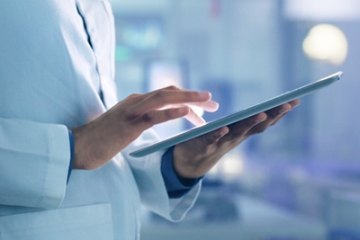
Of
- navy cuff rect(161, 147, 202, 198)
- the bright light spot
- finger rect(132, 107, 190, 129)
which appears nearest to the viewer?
finger rect(132, 107, 190, 129)

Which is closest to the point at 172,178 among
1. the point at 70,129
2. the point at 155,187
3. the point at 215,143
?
the point at 155,187

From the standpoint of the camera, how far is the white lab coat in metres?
0.62

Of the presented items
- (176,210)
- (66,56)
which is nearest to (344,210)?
(176,210)

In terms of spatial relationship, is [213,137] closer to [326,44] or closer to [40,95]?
[40,95]

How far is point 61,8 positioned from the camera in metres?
0.74

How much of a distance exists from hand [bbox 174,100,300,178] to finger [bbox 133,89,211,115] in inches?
2.4

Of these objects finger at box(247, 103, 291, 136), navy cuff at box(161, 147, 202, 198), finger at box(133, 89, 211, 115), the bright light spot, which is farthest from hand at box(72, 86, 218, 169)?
the bright light spot

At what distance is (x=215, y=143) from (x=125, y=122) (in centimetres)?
18

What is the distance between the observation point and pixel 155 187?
0.92 meters

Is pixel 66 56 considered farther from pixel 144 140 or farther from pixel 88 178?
pixel 144 140

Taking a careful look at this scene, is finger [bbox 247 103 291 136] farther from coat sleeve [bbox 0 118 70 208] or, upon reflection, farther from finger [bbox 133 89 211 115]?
coat sleeve [bbox 0 118 70 208]

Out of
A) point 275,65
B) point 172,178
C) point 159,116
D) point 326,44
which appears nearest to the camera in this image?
point 159,116

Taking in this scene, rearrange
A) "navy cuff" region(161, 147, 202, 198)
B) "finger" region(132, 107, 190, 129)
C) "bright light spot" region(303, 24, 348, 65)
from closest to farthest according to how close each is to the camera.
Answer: "finger" region(132, 107, 190, 129) < "navy cuff" region(161, 147, 202, 198) < "bright light spot" region(303, 24, 348, 65)

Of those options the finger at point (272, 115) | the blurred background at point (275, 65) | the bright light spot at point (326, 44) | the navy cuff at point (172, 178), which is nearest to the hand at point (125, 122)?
the finger at point (272, 115)
